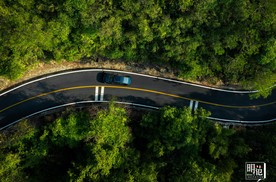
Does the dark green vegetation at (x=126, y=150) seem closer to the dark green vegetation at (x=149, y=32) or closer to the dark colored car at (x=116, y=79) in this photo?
the dark colored car at (x=116, y=79)

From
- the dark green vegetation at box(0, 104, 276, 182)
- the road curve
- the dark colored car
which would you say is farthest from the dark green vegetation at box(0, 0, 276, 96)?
the dark green vegetation at box(0, 104, 276, 182)

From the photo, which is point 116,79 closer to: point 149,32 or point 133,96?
point 133,96

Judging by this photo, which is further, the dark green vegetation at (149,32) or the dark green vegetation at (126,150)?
the dark green vegetation at (126,150)

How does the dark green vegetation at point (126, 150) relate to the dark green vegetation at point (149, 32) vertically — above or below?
below

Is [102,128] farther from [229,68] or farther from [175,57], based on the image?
[229,68]

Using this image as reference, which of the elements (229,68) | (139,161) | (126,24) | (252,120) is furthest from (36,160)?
(252,120)

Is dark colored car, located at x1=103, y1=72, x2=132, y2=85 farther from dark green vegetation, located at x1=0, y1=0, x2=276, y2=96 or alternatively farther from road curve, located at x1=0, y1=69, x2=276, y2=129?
dark green vegetation, located at x1=0, y1=0, x2=276, y2=96

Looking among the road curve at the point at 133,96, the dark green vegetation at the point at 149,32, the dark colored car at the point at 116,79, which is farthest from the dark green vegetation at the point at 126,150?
the dark green vegetation at the point at 149,32
